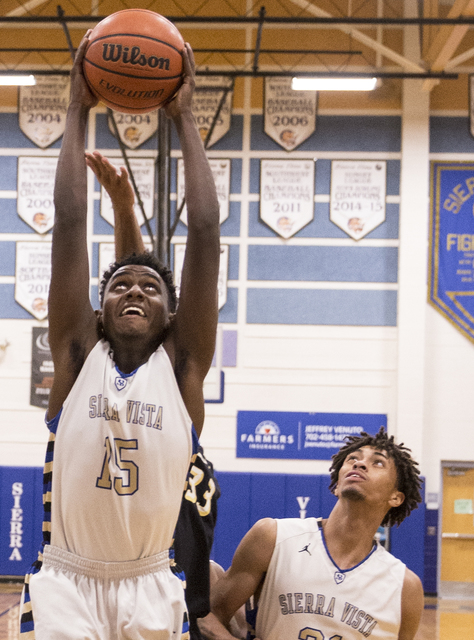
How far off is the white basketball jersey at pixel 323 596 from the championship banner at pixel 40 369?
6896mm

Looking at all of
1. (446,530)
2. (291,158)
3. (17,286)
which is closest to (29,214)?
(17,286)

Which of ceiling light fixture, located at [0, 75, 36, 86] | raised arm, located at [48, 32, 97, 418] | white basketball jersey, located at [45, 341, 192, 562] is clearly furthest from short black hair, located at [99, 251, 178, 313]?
ceiling light fixture, located at [0, 75, 36, 86]

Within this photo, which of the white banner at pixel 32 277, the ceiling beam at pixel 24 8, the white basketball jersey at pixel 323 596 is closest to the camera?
the white basketball jersey at pixel 323 596

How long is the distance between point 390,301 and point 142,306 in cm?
757

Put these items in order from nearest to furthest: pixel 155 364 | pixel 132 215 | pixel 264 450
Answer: pixel 155 364 < pixel 132 215 < pixel 264 450

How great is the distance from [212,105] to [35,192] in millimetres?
2586

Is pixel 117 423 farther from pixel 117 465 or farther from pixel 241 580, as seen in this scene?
pixel 241 580

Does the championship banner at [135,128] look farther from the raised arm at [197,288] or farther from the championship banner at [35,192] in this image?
the raised arm at [197,288]

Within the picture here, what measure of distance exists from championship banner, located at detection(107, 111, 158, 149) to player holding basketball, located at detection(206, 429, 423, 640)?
23.9 feet

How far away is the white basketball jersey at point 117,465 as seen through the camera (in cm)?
195

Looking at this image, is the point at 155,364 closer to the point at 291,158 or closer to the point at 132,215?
the point at 132,215

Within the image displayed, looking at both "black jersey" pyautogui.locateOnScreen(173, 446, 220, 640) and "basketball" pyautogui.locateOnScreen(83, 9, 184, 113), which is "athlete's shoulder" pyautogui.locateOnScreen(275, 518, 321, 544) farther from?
"basketball" pyautogui.locateOnScreen(83, 9, 184, 113)

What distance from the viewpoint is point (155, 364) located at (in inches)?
82.8

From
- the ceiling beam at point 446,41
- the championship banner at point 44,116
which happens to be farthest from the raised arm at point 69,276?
the championship banner at point 44,116
